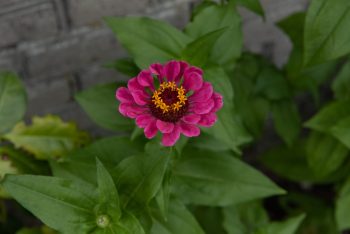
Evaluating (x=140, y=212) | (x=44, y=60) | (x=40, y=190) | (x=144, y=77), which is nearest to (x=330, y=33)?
(x=144, y=77)

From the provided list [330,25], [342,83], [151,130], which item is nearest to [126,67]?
[151,130]

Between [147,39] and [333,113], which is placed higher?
[147,39]

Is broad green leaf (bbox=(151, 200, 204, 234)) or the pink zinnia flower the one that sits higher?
the pink zinnia flower

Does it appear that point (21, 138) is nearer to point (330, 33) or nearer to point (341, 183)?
point (330, 33)

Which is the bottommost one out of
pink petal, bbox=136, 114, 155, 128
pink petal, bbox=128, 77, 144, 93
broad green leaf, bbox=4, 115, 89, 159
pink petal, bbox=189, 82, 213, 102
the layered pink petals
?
broad green leaf, bbox=4, 115, 89, 159

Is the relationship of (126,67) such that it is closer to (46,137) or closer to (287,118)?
(46,137)

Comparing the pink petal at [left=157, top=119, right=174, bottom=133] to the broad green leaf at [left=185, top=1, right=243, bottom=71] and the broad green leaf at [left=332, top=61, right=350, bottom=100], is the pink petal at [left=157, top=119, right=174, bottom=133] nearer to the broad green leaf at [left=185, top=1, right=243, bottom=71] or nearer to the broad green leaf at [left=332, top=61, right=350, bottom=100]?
the broad green leaf at [left=185, top=1, right=243, bottom=71]

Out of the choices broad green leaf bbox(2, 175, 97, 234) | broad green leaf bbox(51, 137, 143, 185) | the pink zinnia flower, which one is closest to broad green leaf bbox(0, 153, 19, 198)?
broad green leaf bbox(51, 137, 143, 185)
